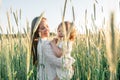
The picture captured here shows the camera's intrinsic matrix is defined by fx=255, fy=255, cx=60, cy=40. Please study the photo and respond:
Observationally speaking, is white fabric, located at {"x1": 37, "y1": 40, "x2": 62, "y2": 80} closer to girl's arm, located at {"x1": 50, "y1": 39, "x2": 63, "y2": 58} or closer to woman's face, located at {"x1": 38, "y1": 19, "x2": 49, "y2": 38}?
girl's arm, located at {"x1": 50, "y1": 39, "x2": 63, "y2": 58}

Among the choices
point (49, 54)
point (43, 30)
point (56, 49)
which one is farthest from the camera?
point (43, 30)

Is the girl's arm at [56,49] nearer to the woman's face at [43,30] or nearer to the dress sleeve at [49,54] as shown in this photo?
the dress sleeve at [49,54]

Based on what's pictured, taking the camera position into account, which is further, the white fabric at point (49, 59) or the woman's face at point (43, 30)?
the woman's face at point (43, 30)

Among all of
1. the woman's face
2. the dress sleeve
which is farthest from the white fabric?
the woman's face

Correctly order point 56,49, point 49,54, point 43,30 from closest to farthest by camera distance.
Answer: point 56,49
point 49,54
point 43,30

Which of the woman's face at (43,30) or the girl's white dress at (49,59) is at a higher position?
the woman's face at (43,30)

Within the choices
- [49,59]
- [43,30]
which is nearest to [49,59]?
[49,59]

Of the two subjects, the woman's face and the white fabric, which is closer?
the white fabric

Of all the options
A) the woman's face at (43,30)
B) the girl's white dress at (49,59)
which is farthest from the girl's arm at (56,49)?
the woman's face at (43,30)

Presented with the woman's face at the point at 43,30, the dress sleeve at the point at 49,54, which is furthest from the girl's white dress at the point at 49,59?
the woman's face at the point at 43,30

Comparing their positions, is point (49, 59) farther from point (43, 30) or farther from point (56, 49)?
point (43, 30)

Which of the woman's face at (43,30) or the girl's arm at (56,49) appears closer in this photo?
the girl's arm at (56,49)

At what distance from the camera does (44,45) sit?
2.31 m

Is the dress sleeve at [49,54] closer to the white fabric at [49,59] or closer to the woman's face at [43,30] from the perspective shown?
the white fabric at [49,59]
